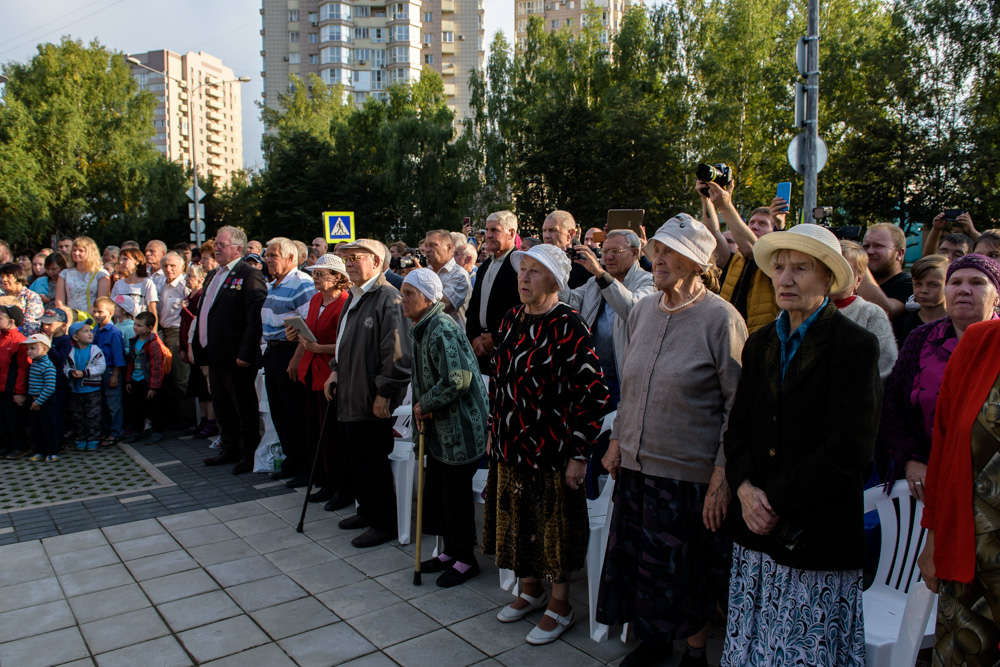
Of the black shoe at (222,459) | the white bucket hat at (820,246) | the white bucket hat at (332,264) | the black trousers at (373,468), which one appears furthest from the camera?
the black shoe at (222,459)

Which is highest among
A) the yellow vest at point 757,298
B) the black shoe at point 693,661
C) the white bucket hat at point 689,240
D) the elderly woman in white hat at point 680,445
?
the white bucket hat at point 689,240

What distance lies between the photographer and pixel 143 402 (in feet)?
27.4

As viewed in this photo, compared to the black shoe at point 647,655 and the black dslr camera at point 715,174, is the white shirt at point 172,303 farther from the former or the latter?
the black shoe at point 647,655

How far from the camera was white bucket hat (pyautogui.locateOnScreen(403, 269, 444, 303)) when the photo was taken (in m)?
4.36

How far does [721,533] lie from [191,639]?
2.64m

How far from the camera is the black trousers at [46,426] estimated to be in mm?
7266

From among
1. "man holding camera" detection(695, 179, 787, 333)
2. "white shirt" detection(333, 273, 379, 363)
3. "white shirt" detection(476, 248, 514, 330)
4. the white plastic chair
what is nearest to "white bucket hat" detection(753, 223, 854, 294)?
the white plastic chair

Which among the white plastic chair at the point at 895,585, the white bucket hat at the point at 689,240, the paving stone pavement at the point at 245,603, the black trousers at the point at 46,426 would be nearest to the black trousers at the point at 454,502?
the paving stone pavement at the point at 245,603

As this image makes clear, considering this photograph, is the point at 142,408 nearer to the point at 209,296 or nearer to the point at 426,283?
the point at 209,296

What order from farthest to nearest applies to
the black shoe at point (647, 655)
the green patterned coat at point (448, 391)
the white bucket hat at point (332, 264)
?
the white bucket hat at point (332, 264) → the green patterned coat at point (448, 391) → the black shoe at point (647, 655)

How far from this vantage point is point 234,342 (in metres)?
6.65

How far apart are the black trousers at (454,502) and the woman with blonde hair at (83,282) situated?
6411mm

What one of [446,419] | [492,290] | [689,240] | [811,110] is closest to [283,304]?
[492,290]

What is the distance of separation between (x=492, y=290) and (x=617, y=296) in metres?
1.80
